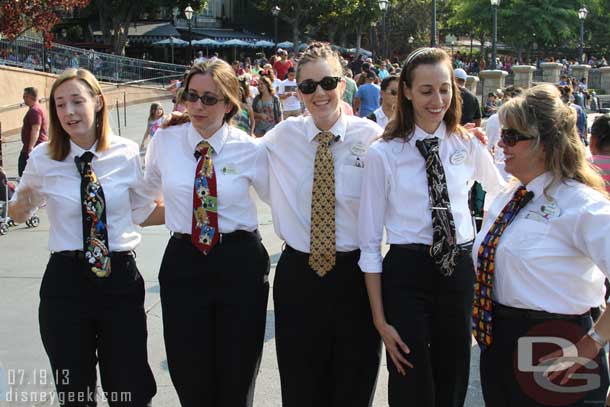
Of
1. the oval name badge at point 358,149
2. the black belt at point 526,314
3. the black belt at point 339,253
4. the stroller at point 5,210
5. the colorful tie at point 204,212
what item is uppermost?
the oval name badge at point 358,149

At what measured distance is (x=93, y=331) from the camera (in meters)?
3.34

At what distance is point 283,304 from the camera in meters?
3.37

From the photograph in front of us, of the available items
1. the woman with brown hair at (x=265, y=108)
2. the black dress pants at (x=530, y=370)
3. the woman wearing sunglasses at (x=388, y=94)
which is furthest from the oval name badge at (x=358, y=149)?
the woman with brown hair at (x=265, y=108)

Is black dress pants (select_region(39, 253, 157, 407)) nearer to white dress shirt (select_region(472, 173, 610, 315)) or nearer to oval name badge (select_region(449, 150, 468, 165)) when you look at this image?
oval name badge (select_region(449, 150, 468, 165))

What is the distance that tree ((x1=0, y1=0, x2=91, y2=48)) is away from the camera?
14.8 m

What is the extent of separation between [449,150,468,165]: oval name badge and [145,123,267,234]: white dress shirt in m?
0.97

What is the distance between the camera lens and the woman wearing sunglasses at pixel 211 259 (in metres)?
3.35

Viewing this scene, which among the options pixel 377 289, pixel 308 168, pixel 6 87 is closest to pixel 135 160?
pixel 308 168

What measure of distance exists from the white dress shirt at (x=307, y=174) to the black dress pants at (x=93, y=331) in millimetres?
839

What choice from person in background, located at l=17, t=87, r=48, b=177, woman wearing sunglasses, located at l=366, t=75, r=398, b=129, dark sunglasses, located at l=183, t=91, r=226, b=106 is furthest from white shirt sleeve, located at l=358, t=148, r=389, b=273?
person in background, located at l=17, t=87, r=48, b=177

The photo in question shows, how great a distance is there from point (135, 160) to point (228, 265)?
78 centimetres

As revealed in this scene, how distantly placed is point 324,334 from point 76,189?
140cm

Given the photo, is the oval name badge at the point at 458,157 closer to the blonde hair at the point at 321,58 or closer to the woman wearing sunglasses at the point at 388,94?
the blonde hair at the point at 321,58

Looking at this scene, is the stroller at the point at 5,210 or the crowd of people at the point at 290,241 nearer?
the crowd of people at the point at 290,241
